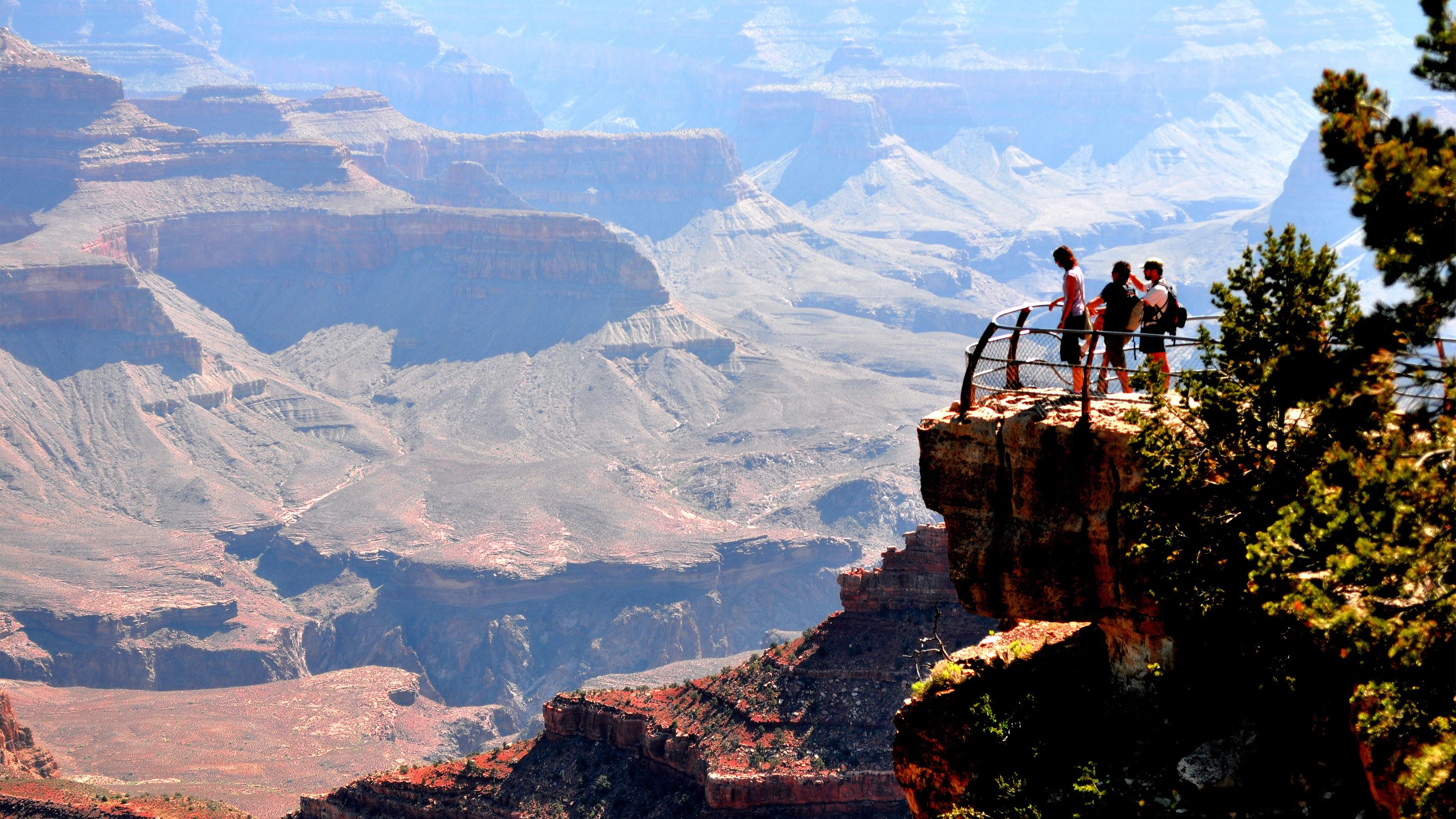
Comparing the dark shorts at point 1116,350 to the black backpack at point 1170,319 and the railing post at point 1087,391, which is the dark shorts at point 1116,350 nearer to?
the black backpack at point 1170,319

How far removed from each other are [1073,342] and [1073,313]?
1.92 ft

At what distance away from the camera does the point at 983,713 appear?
1838 cm

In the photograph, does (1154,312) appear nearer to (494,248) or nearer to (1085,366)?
(1085,366)

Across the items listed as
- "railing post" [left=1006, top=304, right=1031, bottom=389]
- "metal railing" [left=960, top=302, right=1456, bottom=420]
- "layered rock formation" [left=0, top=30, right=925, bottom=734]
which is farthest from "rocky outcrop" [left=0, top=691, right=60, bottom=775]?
"railing post" [left=1006, top=304, right=1031, bottom=389]

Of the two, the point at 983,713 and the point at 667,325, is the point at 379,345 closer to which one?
the point at 667,325

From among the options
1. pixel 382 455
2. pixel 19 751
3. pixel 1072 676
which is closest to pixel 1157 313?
pixel 1072 676

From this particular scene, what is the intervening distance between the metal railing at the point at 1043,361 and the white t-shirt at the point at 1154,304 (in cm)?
29

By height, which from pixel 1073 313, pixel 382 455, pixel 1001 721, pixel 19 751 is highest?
pixel 1073 313

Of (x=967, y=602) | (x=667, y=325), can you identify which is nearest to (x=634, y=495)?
(x=667, y=325)

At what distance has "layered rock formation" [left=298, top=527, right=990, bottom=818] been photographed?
4131 cm

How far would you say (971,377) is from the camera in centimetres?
1834

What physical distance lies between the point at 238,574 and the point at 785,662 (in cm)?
8783

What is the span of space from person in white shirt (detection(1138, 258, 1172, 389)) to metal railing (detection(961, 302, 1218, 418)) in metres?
0.07

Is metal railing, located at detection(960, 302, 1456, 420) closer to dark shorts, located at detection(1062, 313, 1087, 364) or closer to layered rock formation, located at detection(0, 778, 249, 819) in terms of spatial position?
dark shorts, located at detection(1062, 313, 1087, 364)
